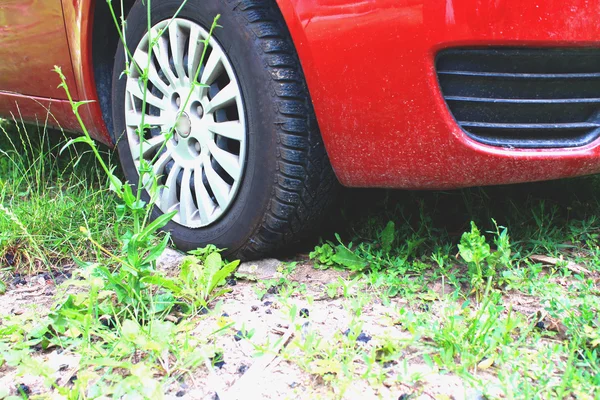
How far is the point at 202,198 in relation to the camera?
6.52 ft

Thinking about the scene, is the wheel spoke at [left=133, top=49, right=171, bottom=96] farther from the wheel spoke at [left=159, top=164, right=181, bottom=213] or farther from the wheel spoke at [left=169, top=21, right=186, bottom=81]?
the wheel spoke at [left=159, top=164, right=181, bottom=213]

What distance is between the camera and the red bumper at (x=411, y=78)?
133 centimetres

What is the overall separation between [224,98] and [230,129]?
0.34ft

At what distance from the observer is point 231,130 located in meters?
1.85

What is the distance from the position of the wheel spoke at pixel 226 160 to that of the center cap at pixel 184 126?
123 millimetres

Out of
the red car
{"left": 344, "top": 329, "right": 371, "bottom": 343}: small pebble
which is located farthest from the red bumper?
{"left": 344, "top": 329, "right": 371, "bottom": 343}: small pebble

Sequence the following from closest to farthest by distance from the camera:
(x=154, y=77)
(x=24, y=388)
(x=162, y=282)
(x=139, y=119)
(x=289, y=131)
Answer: (x=24, y=388) < (x=162, y=282) < (x=289, y=131) < (x=154, y=77) < (x=139, y=119)

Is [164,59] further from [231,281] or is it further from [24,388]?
[24,388]

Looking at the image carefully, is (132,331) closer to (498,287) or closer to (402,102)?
(402,102)

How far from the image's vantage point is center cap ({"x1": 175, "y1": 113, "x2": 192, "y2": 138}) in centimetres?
200

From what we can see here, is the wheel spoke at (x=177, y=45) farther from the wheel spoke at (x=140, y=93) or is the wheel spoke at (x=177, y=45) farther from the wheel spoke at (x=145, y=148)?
the wheel spoke at (x=145, y=148)

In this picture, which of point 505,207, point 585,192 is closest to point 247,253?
point 505,207

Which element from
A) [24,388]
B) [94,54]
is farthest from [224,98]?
[24,388]

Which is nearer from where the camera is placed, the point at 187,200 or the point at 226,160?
the point at 226,160
